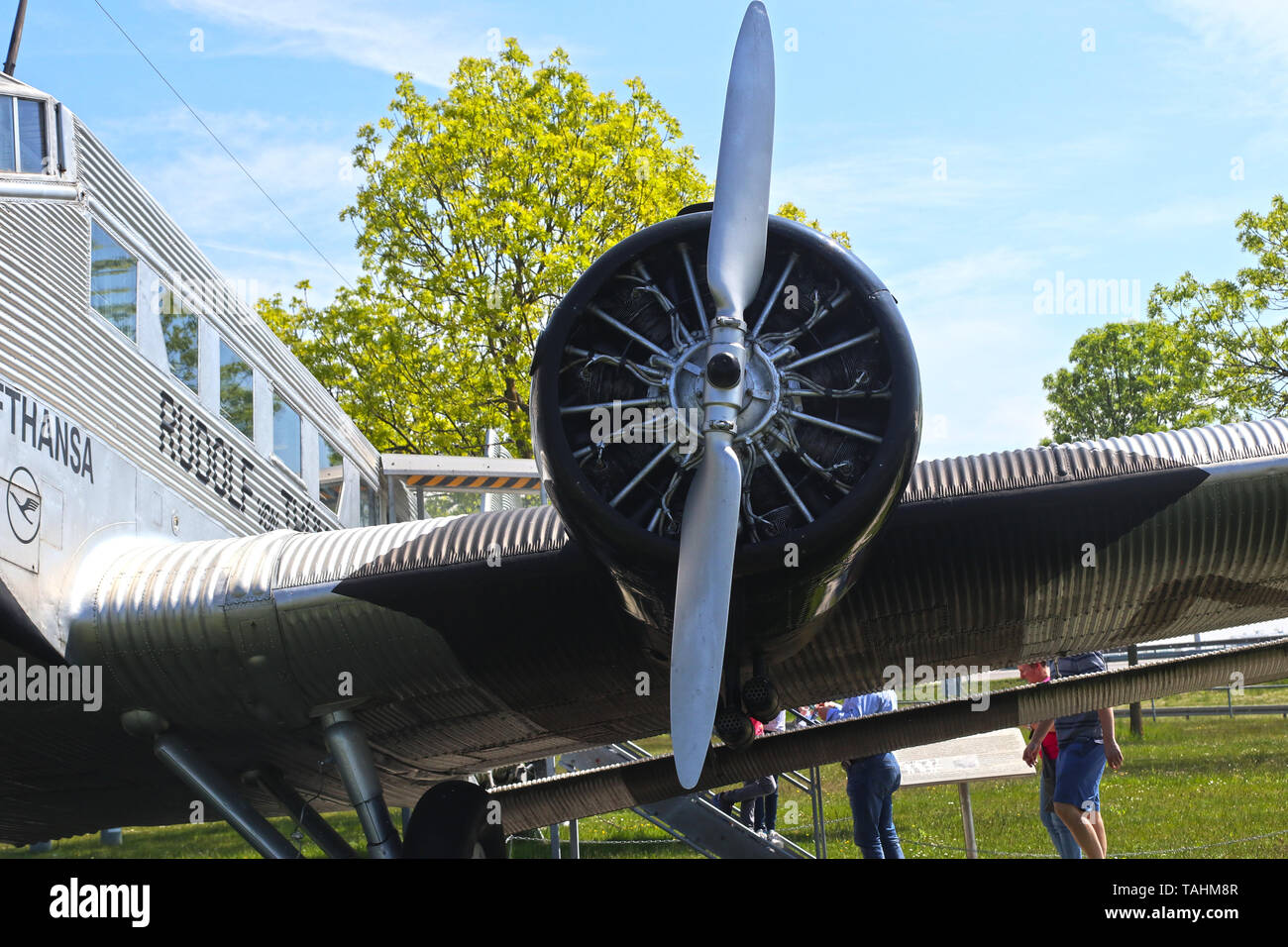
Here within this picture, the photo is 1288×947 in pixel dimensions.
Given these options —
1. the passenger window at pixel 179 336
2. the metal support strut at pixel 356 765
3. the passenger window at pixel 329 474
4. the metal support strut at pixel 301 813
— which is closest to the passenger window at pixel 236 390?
the passenger window at pixel 179 336

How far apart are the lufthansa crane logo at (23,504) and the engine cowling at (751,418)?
2319 millimetres

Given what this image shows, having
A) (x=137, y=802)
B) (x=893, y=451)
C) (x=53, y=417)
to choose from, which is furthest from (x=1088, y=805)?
(x=53, y=417)

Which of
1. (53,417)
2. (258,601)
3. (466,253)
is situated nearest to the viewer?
(258,601)

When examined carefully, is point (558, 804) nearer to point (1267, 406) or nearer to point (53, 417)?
point (53, 417)

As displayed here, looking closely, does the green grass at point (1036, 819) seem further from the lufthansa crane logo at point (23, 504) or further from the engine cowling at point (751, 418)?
the lufthansa crane logo at point (23, 504)

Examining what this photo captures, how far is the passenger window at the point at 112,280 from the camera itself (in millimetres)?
6340

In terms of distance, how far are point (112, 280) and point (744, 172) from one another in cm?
372

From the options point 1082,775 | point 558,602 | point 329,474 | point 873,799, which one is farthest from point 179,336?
point 1082,775

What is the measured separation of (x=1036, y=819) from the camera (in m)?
12.5

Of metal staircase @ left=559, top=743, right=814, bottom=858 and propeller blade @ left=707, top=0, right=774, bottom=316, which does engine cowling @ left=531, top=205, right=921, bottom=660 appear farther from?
metal staircase @ left=559, top=743, right=814, bottom=858

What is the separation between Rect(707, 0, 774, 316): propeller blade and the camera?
451 centimetres

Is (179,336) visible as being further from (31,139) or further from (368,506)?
(368,506)

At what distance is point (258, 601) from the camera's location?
17.3 ft
